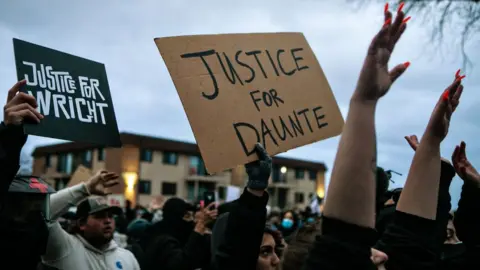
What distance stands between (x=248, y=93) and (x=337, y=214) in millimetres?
1261

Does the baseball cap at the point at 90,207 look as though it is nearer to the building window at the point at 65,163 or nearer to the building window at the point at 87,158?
the building window at the point at 87,158

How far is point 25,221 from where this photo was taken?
9.66ft

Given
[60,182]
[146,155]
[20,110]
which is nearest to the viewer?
[20,110]

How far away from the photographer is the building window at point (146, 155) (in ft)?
139

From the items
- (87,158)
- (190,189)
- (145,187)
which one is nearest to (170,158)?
(145,187)

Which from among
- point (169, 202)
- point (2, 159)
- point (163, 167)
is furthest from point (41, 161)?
point (2, 159)

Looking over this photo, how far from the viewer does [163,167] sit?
43969 mm

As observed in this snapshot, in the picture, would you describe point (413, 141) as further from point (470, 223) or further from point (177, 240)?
point (177, 240)

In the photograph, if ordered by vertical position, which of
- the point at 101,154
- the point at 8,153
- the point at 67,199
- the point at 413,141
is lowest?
the point at 67,199

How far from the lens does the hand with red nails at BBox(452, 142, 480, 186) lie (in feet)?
8.08

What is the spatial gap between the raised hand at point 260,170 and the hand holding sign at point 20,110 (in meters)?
1.01

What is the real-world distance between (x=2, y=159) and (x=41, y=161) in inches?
2013

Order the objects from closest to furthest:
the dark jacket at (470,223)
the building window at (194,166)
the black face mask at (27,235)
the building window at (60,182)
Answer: the dark jacket at (470,223)
the black face mask at (27,235)
the building window at (194,166)
the building window at (60,182)

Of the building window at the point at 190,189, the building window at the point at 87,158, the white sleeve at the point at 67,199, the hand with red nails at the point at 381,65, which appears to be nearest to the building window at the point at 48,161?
the building window at the point at 87,158
